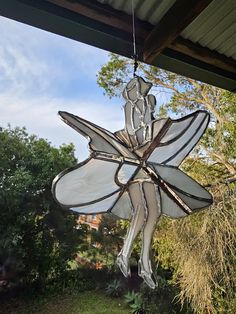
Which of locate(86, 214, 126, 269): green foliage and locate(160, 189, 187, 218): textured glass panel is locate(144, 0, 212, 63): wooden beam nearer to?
locate(160, 189, 187, 218): textured glass panel

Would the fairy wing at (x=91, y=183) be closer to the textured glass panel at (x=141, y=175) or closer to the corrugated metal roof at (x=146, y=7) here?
the textured glass panel at (x=141, y=175)

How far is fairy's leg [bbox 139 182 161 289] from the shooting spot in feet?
2.76

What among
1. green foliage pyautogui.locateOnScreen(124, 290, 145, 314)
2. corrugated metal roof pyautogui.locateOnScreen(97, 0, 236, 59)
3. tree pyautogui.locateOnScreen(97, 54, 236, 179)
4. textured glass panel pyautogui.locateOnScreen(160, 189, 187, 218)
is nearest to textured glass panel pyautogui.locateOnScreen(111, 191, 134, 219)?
textured glass panel pyautogui.locateOnScreen(160, 189, 187, 218)

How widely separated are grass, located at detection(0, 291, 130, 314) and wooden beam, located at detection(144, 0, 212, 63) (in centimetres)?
489

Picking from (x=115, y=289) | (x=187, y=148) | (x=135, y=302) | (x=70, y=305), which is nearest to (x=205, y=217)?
(x=187, y=148)

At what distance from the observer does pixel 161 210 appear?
0.88 meters

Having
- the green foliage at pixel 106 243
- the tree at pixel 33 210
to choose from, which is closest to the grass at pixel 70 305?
the tree at pixel 33 210

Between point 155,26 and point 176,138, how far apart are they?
0.58 metres

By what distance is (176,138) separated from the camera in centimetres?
86

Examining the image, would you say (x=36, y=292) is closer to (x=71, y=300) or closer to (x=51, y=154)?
(x=71, y=300)

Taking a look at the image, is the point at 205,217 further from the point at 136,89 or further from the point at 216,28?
the point at 136,89

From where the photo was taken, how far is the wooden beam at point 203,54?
1.27 meters

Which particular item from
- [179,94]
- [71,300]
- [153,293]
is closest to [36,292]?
[71,300]

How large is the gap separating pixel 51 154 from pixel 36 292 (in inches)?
110
